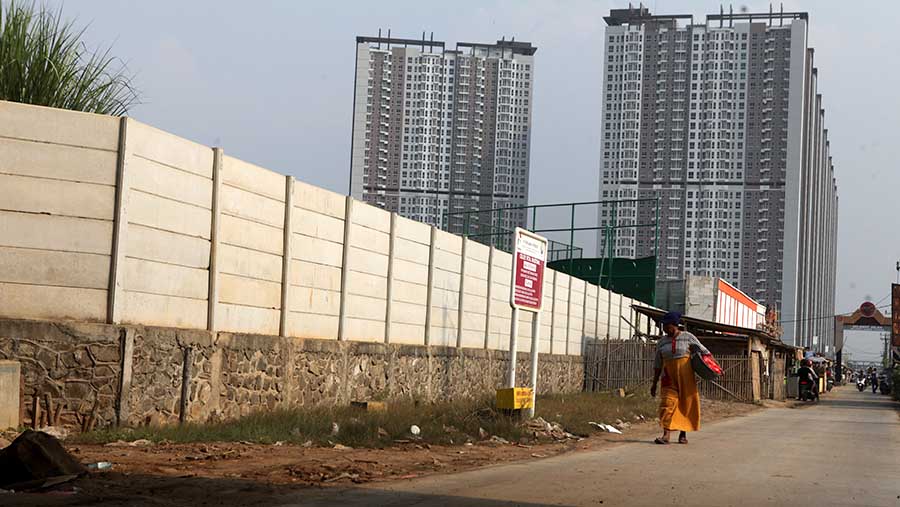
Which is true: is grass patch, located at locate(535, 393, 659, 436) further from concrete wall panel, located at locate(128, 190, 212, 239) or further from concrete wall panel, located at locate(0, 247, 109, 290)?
concrete wall panel, located at locate(0, 247, 109, 290)

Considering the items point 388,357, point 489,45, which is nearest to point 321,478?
point 388,357

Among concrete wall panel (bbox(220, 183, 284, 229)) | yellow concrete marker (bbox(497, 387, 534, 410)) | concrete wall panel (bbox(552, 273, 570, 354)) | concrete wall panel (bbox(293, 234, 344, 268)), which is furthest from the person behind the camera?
concrete wall panel (bbox(552, 273, 570, 354))

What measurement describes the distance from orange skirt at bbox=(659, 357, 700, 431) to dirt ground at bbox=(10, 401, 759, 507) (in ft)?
4.57

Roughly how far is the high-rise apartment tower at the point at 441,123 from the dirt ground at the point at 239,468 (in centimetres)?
8620

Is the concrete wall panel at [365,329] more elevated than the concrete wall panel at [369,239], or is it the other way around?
the concrete wall panel at [369,239]

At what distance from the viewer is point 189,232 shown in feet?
44.3

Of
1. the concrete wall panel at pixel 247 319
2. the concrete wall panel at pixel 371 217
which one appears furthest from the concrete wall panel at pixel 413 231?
the concrete wall panel at pixel 247 319

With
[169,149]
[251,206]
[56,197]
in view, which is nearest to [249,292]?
[251,206]

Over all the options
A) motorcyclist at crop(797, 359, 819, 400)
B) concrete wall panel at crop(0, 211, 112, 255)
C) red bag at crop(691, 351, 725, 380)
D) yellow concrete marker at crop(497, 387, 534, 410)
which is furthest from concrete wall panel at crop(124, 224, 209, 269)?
motorcyclist at crop(797, 359, 819, 400)

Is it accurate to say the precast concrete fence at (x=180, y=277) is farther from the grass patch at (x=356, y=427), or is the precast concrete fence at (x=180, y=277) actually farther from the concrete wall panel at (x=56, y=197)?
the grass patch at (x=356, y=427)

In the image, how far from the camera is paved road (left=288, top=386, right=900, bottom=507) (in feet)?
27.5

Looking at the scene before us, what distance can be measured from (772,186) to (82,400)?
4074 inches

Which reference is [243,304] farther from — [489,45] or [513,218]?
[489,45]

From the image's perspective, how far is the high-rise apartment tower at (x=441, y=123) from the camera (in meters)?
100
